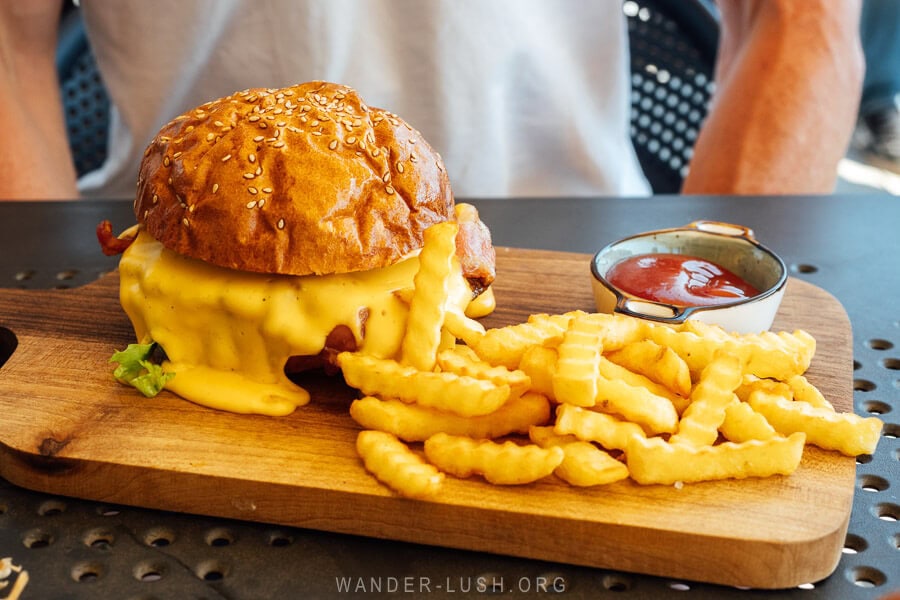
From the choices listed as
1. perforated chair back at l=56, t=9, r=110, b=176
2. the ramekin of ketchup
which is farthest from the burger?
perforated chair back at l=56, t=9, r=110, b=176

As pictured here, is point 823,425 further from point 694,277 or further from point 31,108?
point 31,108

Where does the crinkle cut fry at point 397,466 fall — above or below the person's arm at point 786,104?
below

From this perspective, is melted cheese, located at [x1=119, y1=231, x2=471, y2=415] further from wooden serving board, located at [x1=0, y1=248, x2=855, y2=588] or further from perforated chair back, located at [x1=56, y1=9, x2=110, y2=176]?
perforated chair back, located at [x1=56, y1=9, x2=110, y2=176]

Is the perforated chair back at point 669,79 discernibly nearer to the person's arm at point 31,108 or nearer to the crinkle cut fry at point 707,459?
the person's arm at point 31,108

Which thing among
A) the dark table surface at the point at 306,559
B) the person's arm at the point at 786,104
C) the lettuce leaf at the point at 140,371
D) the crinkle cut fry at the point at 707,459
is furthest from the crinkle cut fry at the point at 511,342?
the person's arm at the point at 786,104

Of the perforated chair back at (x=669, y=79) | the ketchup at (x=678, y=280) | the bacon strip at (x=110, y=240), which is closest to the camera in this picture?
the ketchup at (x=678, y=280)

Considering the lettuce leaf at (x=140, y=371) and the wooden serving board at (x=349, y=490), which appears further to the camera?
the lettuce leaf at (x=140, y=371)

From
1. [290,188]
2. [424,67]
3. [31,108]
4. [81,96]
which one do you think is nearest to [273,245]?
[290,188]
